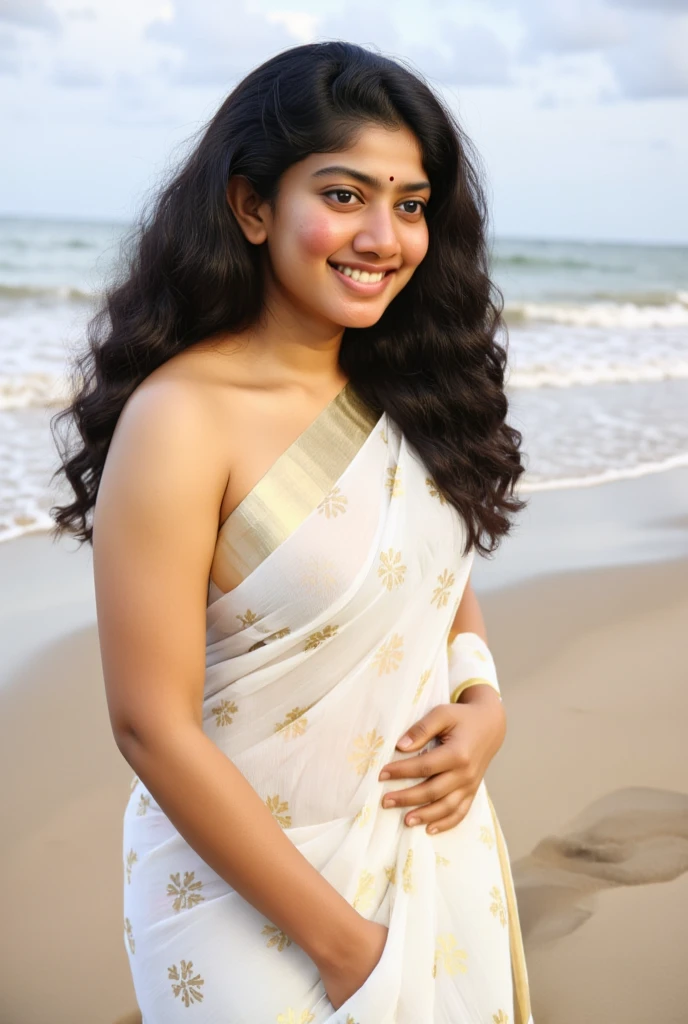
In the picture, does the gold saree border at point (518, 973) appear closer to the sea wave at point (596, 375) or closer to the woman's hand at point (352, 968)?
the woman's hand at point (352, 968)

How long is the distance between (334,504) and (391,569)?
121 millimetres

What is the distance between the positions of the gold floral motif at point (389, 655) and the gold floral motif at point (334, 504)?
0.20 meters

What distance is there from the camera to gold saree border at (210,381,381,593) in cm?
141

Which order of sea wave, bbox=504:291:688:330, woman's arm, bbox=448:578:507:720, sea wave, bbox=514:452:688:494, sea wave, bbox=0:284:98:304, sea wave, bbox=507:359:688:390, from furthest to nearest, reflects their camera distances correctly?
sea wave, bbox=504:291:688:330 < sea wave, bbox=0:284:98:304 < sea wave, bbox=507:359:688:390 < sea wave, bbox=514:452:688:494 < woman's arm, bbox=448:578:507:720

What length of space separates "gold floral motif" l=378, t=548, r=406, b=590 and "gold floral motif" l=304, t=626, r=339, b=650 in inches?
3.8

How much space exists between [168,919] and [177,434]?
0.68 meters

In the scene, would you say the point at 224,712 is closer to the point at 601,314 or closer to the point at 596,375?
the point at 596,375

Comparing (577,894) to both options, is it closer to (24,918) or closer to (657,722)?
(657,722)

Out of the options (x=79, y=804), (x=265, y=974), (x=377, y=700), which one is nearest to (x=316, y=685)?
(x=377, y=700)

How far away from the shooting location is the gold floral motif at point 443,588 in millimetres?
1590

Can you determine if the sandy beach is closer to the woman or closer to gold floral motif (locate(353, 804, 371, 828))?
the woman

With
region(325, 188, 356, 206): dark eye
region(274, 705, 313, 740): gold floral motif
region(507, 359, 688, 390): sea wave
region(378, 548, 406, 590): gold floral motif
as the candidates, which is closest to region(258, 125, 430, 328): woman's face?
region(325, 188, 356, 206): dark eye

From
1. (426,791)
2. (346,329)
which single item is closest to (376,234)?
(346,329)

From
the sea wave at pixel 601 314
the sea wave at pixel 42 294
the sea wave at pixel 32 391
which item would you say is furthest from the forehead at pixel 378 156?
the sea wave at pixel 42 294
